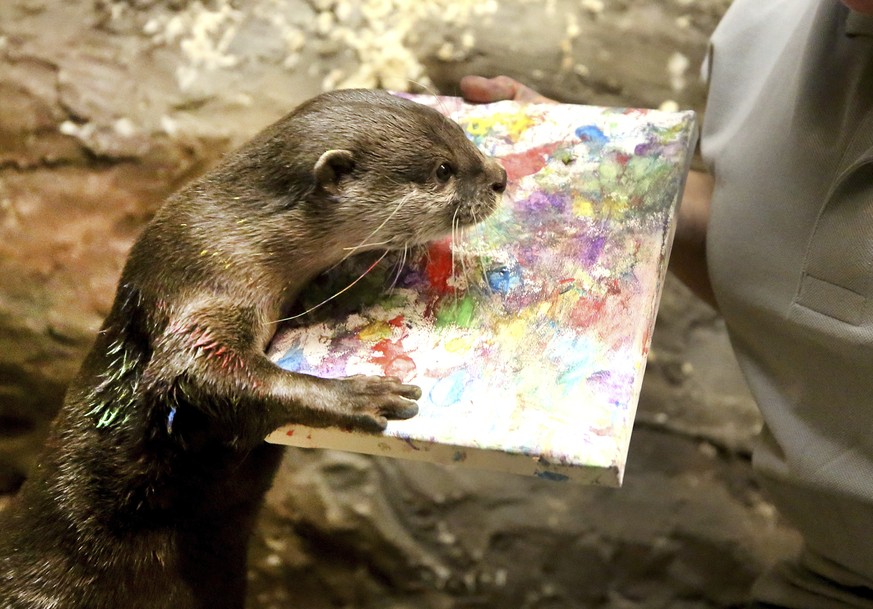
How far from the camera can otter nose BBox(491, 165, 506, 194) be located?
1.38 m

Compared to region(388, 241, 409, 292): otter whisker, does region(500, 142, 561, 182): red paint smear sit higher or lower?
higher

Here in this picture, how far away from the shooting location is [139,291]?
1297 mm

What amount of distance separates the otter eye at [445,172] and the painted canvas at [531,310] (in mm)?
118

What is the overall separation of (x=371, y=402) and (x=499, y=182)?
1.53ft

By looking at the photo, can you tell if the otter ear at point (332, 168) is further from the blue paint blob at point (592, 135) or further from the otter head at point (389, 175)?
the blue paint blob at point (592, 135)

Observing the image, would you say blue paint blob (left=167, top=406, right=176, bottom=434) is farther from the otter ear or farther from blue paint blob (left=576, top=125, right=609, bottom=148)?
blue paint blob (left=576, top=125, right=609, bottom=148)

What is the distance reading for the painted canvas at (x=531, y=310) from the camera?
1119mm

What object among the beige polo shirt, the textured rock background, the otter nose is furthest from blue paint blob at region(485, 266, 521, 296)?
the textured rock background

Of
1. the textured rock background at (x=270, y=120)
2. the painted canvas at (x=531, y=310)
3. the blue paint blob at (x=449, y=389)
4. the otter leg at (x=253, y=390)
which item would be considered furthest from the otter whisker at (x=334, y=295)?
the textured rock background at (x=270, y=120)

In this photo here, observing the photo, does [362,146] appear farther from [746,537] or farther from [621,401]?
[746,537]

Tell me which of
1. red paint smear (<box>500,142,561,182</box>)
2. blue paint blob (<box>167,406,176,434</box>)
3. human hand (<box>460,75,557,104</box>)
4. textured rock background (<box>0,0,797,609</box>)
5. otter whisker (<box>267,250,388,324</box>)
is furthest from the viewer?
textured rock background (<box>0,0,797,609</box>)

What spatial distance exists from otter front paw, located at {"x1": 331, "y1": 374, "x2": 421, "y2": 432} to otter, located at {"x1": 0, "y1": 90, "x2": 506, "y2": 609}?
0.02 metres

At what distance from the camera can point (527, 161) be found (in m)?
1.54

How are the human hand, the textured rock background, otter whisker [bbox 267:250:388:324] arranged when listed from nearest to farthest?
otter whisker [bbox 267:250:388:324] < the human hand < the textured rock background
